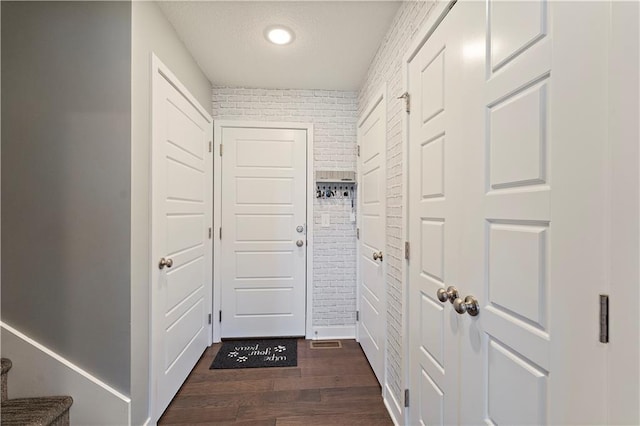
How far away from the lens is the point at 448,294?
43.4 inches

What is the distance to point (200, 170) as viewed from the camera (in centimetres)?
238

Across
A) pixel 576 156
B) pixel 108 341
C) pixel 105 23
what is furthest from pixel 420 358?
pixel 105 23

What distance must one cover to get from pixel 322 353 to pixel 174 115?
223cm

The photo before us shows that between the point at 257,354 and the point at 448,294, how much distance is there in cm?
197

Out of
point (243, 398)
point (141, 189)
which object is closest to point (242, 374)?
point (243, 398)

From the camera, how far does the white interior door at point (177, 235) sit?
1651 mm

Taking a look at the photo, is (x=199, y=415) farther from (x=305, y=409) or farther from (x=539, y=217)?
(x=539, y=217)

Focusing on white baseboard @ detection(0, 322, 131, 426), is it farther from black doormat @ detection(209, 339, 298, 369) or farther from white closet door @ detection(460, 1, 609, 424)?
white closet door @ detection(460, 1, 609, 424)

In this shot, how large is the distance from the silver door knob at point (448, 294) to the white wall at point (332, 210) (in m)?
1.68

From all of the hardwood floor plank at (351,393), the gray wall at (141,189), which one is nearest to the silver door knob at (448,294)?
the hardwood floor plank at (351,393)

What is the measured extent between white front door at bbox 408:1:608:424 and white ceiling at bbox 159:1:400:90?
735 millimetres

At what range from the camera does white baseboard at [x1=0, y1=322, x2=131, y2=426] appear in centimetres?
138

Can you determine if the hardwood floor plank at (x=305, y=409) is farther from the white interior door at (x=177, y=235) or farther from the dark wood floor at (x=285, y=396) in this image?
the white interior door at (x=177, y=235)

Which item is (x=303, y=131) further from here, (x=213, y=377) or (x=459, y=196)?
(x=213, y=377)
